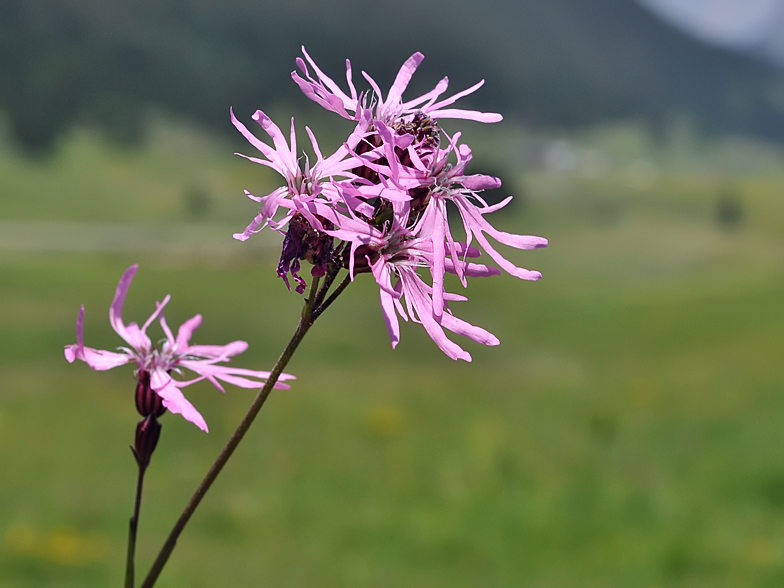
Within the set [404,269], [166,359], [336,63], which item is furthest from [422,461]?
[336,63]

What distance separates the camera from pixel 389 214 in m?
1.25

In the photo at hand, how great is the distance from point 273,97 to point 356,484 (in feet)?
193

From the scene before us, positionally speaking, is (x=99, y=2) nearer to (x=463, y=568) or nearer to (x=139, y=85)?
(x=139, y=85)

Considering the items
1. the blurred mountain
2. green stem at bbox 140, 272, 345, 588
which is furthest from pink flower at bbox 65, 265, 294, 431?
the blurred mountain

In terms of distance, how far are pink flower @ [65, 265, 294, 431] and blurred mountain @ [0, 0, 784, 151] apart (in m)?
43.6

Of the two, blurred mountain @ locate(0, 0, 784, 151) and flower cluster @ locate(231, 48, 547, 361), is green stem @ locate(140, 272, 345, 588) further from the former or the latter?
blurred mountain @ locate(0, 0, 784, 151)

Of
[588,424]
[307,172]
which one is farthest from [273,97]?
[307,172]

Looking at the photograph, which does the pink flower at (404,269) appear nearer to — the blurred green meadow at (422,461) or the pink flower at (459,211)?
the pink flower at (459,211)

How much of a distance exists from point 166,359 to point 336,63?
65491 mm

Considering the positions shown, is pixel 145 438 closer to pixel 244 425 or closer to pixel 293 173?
pixel 244 425

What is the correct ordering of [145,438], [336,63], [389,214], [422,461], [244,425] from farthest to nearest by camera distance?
[336,63], [422,461], [145,438], [389,214], [244,425]

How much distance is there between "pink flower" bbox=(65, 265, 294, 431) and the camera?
138 cm

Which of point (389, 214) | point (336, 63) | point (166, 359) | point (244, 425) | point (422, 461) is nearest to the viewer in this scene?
point (244, 425)

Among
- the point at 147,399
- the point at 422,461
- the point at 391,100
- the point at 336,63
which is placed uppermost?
the point at 336,63
